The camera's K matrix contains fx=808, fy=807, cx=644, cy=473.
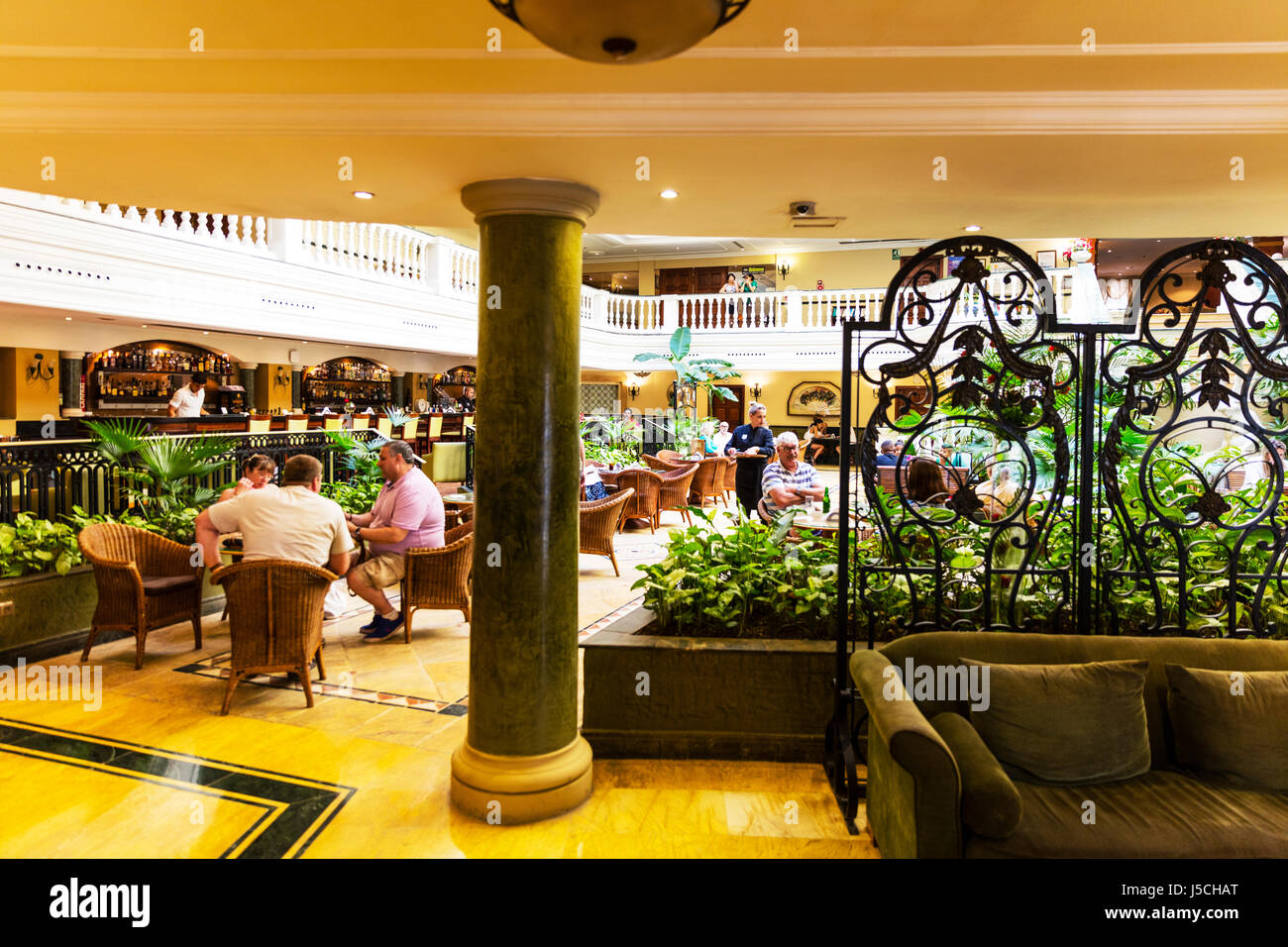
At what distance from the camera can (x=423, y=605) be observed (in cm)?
511

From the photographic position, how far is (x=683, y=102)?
2.45m

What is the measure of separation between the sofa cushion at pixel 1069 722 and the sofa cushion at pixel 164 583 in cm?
433

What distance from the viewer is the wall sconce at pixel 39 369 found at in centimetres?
1020

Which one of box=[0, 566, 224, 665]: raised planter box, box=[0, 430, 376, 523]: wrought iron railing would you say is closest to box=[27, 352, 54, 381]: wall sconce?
box=[0, 430, 376, 523]: wrought iron railing

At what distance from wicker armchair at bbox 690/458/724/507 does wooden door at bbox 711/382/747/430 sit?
28.5 feet

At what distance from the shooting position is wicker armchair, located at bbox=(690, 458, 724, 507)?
10.8m

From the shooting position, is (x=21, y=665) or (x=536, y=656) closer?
(x=536, y=656)

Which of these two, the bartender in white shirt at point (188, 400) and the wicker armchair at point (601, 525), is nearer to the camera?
the wicker armchair at point (601, 525)

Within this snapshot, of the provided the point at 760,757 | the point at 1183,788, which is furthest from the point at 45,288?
the point at 1183,788

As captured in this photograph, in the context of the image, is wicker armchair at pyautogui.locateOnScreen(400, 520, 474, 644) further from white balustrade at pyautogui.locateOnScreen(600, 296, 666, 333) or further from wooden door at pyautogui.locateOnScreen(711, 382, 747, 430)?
wooden door at pyautogui.locateOnScreen(711, 382, 747, 430)

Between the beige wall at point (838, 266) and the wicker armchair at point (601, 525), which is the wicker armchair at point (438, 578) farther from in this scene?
the beige wall at point (838, 266)

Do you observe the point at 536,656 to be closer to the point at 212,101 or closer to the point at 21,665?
the point at 212,101

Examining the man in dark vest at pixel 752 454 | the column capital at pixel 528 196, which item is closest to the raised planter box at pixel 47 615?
the column capital at pixel 528 196

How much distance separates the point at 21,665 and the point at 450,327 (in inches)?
348
